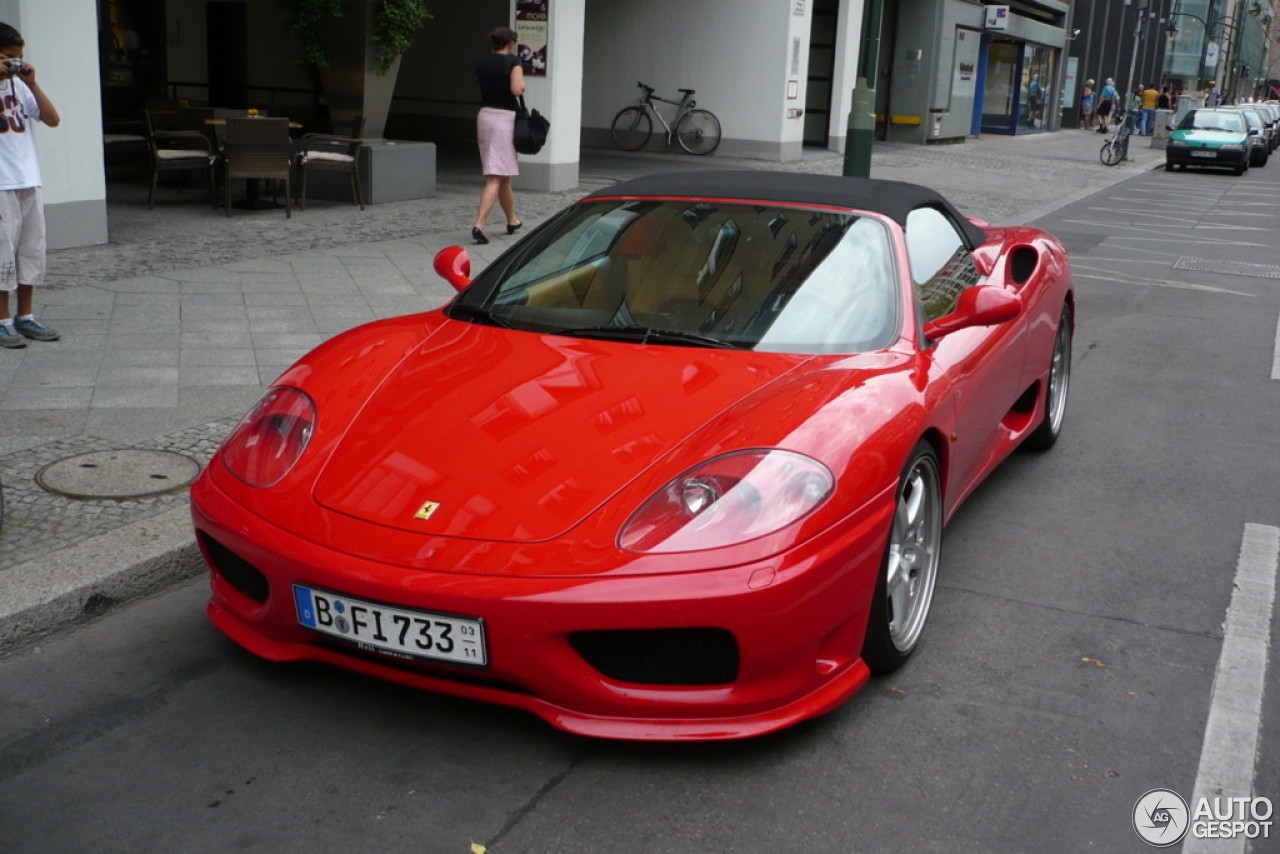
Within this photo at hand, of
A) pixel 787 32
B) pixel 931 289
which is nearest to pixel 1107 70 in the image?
pixel 787 32

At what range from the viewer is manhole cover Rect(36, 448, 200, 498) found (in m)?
4.68

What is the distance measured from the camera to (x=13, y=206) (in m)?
6.59

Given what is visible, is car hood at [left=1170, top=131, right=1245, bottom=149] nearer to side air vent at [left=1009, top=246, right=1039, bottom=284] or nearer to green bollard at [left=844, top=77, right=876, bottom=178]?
green bollard at [left=844, top=77, right=876, bottom=178]

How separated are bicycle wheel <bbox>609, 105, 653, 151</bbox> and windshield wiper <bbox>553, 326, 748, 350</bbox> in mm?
19068

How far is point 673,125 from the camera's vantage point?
2227 centimetres

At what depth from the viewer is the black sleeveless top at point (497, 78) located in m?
11.3

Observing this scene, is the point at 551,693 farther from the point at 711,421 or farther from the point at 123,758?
the point at 123,758

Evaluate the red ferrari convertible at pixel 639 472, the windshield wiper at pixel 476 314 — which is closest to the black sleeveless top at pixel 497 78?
the red ferrari convertible at pixel 639 472

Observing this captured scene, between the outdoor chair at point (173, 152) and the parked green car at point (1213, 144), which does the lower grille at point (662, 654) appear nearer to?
the outdoor chair at point (173, 152)

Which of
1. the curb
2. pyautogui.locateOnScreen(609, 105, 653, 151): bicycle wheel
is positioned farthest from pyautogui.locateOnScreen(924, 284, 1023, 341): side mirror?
pyautogui.locateOnScreen(609, 105, 653, 151): bicycle wheel

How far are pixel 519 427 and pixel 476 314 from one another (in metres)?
0.95

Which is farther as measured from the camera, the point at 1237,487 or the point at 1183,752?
the point at 1237,487

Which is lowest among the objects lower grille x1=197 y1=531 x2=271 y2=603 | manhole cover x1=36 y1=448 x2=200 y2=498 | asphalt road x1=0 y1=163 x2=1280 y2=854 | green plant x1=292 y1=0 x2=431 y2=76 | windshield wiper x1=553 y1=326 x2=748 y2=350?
asphalt road x1=0 y1=163 x2=1280 y2=854

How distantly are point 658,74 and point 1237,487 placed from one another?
18.3 m
